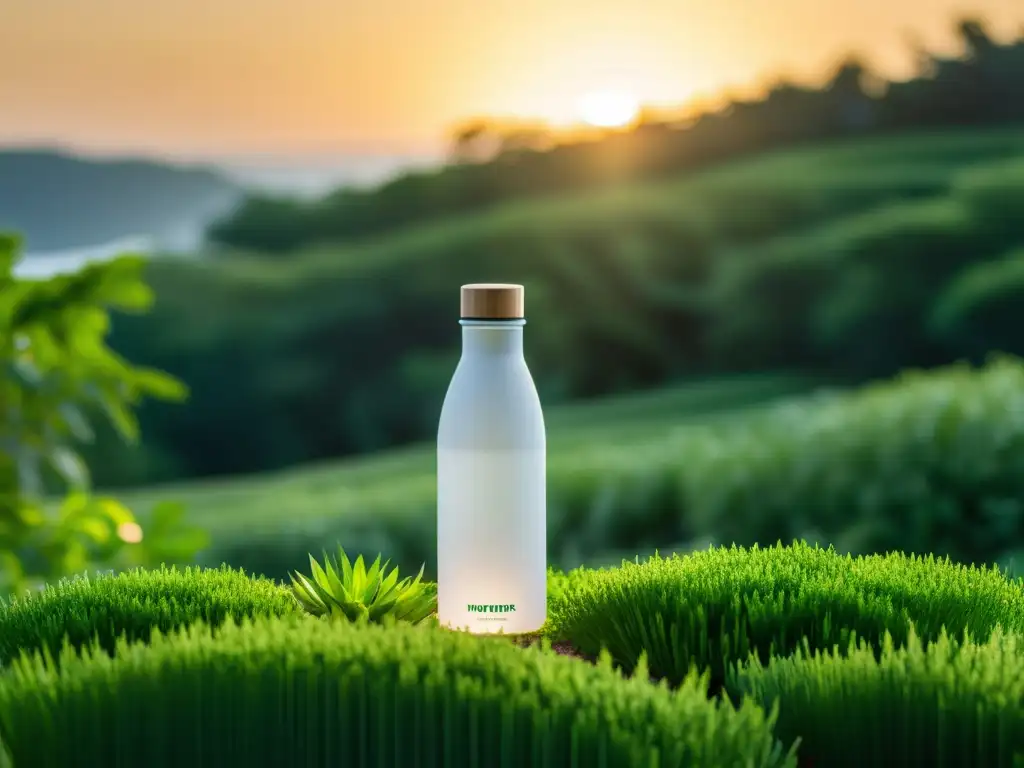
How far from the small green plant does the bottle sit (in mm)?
78

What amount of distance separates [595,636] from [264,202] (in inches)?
881

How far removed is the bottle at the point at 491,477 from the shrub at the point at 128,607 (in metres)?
0.42

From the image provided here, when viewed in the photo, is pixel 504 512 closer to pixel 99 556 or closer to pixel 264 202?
pixel 99 556

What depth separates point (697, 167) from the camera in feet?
70.3

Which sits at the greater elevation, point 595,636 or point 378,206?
point 378,206

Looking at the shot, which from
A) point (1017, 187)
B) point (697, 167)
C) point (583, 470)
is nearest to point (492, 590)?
point (583, 470)

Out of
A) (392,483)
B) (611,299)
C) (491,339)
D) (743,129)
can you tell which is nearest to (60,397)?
(491,339)

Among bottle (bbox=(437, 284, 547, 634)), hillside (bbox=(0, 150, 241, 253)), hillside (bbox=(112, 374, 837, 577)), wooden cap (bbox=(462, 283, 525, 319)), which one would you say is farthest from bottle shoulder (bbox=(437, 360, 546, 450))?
hillside (bbox=(0, 150, 241, 253))

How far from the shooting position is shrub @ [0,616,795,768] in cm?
182


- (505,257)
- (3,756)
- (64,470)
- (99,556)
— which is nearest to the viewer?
(3,756)

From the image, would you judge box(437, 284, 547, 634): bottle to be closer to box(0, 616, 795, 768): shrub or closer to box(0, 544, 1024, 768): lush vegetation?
Answer: box(0, 544, 1024, 768): lush vegetation

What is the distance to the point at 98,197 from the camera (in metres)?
19.2

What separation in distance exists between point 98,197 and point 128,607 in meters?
17.9

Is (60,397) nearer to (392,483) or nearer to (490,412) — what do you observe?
(490,412)
